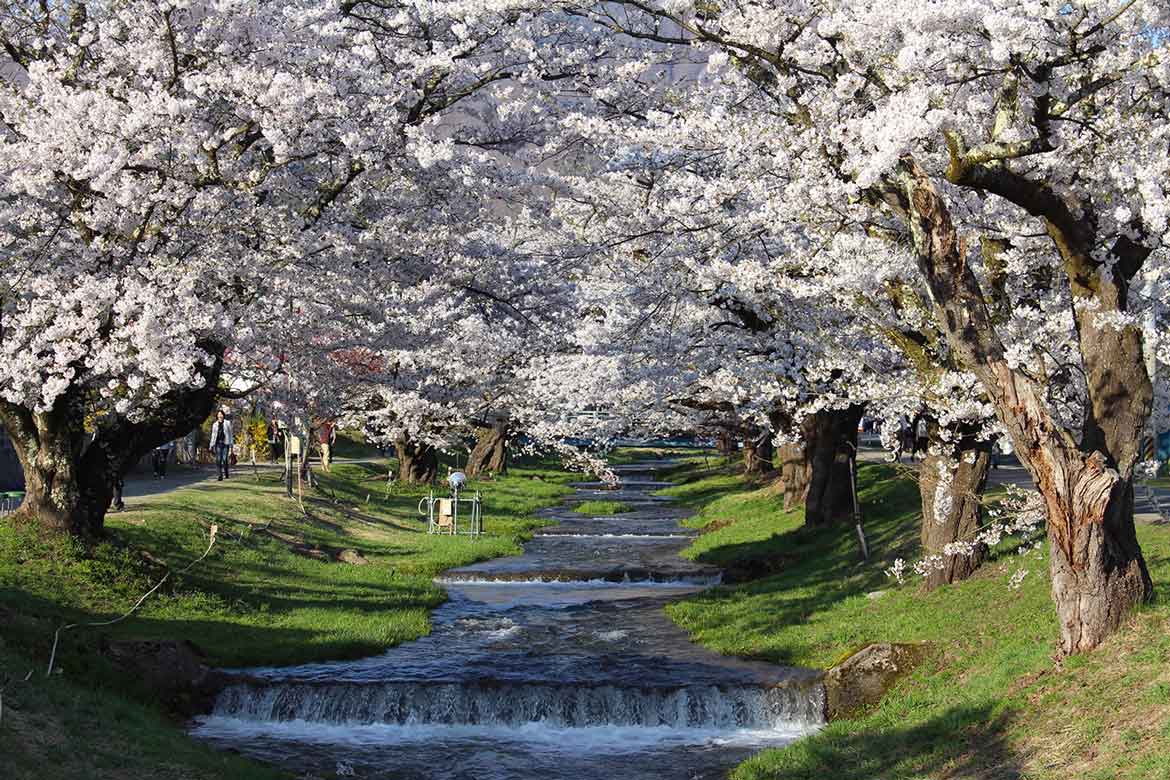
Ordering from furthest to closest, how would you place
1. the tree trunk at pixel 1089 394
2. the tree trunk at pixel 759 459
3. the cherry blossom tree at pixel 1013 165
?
the tree trunk at pixel 759 459, the tree trunk at pixel 1089 394, the cherry blossom tree at pixel 1013 165

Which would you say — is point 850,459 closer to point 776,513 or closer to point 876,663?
point 776,513

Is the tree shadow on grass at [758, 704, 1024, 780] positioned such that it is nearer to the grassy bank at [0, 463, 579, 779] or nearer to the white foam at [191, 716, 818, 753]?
the white foam at [191, 716, 818, 753]

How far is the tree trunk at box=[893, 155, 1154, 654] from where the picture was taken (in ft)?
38.1

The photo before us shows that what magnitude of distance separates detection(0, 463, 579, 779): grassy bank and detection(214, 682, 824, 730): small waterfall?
5.95 feet

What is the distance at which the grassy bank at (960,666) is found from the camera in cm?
1166

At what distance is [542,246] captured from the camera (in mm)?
22531

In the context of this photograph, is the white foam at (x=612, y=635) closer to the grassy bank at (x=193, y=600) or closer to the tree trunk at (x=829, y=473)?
the grassy bank at (x=193, y=600)

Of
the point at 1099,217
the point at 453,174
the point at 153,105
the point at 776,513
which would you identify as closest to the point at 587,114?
the point at 453,174

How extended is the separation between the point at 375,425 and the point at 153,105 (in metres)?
31.1

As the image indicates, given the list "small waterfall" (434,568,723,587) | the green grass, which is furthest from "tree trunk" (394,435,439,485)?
"small waterfall" (434,568,723,587)

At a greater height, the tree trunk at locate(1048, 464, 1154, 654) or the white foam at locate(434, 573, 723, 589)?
the tree trunk at locate(1048, 464, 1154, 654)

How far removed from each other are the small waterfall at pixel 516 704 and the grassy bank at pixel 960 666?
1.85 m

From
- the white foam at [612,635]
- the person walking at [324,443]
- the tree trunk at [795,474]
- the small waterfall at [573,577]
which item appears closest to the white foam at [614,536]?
the tree trunk at [795,474]

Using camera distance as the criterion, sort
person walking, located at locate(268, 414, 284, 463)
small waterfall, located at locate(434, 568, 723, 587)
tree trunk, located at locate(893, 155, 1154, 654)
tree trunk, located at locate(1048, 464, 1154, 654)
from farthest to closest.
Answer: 1. person walking, located at locate(268, 414, 284, 463)
2. small waterfall, located at locate(434, 568, 723, 587)
3. tree trunk, located at locate(1048, 464, 1154, 654)
4. tree trunk, located at locate(893, 155, 1154, 654)
